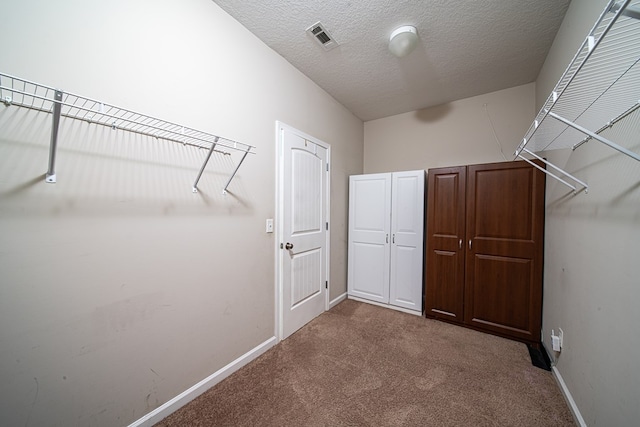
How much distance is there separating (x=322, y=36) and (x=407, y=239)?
7.51ft

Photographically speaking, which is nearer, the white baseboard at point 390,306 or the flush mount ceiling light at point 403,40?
the flush mount ceiling light at point 403,40

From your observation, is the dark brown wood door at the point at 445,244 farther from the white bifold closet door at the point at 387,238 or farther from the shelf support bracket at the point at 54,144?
the shelf support bracket at the point at 54,144

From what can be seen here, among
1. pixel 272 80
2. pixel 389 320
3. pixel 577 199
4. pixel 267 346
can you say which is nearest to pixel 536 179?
pixel 577 199

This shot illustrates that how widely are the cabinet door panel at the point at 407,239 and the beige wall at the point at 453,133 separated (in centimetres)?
60

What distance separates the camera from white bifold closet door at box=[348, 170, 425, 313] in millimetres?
2701

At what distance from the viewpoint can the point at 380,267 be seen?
2932 millimetres

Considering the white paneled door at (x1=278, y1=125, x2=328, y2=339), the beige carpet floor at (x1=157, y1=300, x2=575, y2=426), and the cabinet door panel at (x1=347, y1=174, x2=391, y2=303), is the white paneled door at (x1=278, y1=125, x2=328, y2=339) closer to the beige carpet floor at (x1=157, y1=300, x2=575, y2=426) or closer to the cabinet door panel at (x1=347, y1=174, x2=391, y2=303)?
the beige carpet floor at (x1=157, y1=300, x2=575, y2=426)

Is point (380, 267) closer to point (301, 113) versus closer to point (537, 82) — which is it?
point (301, 113)

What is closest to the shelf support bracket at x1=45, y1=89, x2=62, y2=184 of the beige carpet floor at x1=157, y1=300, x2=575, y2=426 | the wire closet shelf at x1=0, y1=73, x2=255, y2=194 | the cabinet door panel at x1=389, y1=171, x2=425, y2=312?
the wire closet shelf at x1=0, y1=73, x2=255, y2=194

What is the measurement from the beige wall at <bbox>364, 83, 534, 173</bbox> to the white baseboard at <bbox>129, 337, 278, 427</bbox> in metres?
2.86

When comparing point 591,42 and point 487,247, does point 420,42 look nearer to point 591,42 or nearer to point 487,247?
point 591,42

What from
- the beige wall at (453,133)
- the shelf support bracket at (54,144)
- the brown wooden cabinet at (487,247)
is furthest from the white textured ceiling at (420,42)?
the shelf support bracket at (54,144)

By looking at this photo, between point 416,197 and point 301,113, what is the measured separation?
1.66 metres

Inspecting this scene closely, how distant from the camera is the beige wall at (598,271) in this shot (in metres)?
0.95
